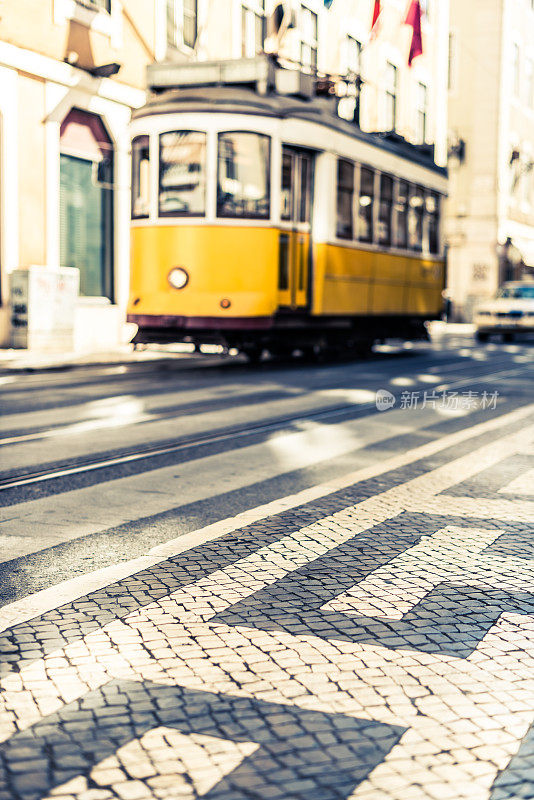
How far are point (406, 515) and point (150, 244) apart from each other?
10.00 m

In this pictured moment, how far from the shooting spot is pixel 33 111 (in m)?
19.1

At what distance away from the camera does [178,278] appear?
15.0 meters

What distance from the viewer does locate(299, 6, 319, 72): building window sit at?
27875 millimetres

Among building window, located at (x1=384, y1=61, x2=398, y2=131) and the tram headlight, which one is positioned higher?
building window, located at (x1=384, y1=61, x2=398, y2=131)

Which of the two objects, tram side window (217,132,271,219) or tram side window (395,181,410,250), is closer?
tram side window (217,132,271,219)

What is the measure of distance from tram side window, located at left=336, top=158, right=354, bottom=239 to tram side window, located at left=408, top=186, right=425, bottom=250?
9.99 ft

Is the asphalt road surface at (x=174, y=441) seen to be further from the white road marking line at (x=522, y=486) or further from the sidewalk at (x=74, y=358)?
the white road marking line at (x=522, y=486)

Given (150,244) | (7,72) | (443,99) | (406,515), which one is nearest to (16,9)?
(7,72)

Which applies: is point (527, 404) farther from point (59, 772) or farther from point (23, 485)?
point (59, 772)

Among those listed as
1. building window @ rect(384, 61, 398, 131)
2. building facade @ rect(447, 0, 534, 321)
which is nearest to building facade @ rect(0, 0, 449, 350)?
building window @ rect(384, 61, 398, 131)

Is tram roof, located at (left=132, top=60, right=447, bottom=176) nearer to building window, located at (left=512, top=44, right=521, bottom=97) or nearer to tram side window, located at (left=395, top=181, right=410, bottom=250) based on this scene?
tram side window, located at (left=395, top=181, right=410, bottom=250)

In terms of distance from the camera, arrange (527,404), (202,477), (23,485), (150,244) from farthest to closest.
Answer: (150,244), (527,404), (202,477), (23,485)
